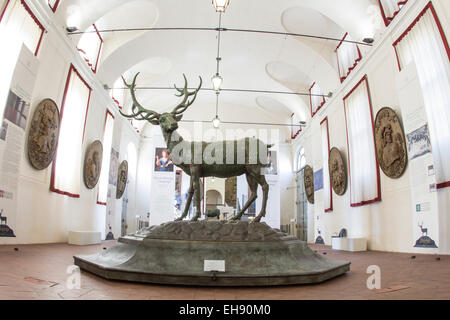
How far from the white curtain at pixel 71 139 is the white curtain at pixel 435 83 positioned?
9711 millimetres

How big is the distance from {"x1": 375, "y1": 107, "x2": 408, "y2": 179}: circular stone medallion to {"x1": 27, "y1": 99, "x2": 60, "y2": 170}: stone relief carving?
9.39m

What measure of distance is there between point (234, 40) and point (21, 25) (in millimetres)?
8739

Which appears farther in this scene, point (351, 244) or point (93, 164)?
point (93, 164)

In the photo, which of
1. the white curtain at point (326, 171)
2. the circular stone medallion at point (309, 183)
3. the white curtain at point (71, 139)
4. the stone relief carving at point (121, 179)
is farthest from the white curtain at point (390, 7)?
the stone relief carving at point (121, 179)

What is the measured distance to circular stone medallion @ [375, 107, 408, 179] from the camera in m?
7.68

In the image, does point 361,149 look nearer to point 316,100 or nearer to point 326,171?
point 326,171

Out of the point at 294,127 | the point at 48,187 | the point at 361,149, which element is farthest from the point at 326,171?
the point at 48,187

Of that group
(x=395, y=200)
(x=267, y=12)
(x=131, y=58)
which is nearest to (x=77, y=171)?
(x=131, y=58)

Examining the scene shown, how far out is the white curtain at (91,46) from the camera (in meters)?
11.0

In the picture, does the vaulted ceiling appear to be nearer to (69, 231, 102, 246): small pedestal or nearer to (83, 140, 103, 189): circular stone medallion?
(83, 140, 103, 189): circular stone medallion

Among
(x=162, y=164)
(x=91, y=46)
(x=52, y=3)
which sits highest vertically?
(x=91, y=46)

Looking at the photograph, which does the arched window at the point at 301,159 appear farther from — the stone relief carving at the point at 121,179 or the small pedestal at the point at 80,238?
the small pedestal at the point at 80,238

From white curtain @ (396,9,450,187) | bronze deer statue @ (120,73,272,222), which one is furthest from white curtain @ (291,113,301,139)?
bronze deer statue @ (120,73,272,222)

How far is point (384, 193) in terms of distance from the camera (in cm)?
864
